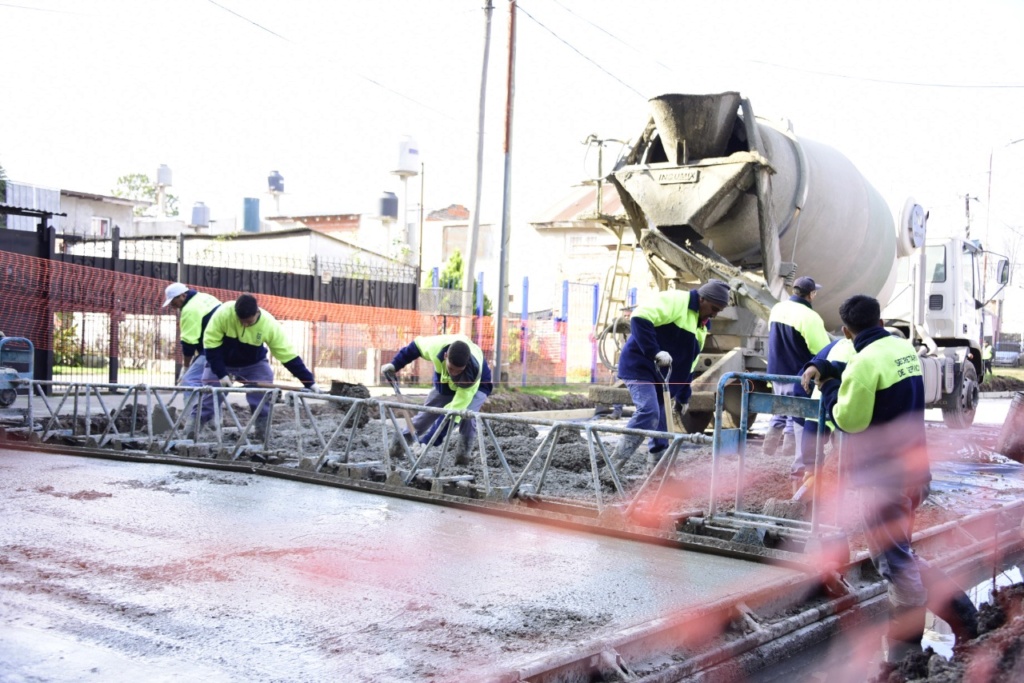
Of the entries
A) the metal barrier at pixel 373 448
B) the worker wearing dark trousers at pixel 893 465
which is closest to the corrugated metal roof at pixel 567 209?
the metal barrier at pixel 373 448

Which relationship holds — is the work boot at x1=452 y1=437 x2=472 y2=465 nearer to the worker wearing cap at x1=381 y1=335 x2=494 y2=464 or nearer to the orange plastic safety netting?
the worker wearing cap at x1=381 y1=335 x2=494 y2=464

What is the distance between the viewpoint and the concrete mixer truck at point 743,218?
9.91m

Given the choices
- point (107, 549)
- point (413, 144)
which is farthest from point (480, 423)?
point (413, 144)

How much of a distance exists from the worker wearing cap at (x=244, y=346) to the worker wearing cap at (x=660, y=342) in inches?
120

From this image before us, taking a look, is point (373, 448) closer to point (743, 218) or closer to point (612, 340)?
point (612, 340)

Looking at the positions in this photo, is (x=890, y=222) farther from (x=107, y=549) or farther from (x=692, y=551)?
(x=107, y=549)

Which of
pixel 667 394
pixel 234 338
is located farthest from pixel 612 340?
pixel 234 338

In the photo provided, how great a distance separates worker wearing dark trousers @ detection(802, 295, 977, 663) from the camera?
4.87 meters

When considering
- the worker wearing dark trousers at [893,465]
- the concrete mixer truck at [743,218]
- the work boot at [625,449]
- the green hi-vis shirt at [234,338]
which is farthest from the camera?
the concrete mixer truck at [743,218]

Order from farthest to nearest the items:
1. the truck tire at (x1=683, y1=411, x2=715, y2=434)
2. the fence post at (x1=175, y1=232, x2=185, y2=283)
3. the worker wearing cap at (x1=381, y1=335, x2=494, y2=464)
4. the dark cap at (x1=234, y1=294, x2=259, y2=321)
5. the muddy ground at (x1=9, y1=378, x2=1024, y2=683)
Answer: the fence post at (x1=175, y1=232, x2=185, y2=283) < the truck tire at (x1=683, y1=411, x2=715, y2=434) < the dark cap at (x1=234, y1=294, x2=259, y2=321) < the worker wearing cap at (x1=381, y1=335, x2=494, y2=464) < the muddy ground at (x1=9, y1=378, x2=1024, y2=683)

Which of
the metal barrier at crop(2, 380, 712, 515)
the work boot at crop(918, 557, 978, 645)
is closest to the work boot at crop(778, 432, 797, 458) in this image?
the metal barrier at crop(2, 380, 712, 515)

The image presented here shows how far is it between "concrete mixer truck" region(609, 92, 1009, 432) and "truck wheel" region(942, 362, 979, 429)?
3064 millimetres

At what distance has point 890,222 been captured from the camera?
12055 mm

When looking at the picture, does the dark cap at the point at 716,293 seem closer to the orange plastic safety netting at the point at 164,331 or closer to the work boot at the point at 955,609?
the work boot at the point at 955,609
